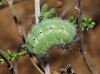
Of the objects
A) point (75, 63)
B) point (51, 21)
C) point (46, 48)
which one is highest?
point (51, 21)

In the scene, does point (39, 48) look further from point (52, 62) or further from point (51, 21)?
point (52, 62)

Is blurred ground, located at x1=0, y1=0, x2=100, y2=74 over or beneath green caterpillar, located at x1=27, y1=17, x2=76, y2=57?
beneath

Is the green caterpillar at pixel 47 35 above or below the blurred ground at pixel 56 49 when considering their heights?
above

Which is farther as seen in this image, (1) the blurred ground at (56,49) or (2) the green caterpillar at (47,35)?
(1) the blurred ground at (56,49)

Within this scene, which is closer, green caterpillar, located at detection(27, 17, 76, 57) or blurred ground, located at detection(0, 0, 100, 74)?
green caterpillar, located at detection(27, 17, 76, 57)

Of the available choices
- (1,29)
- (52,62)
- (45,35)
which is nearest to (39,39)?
(45,35)
